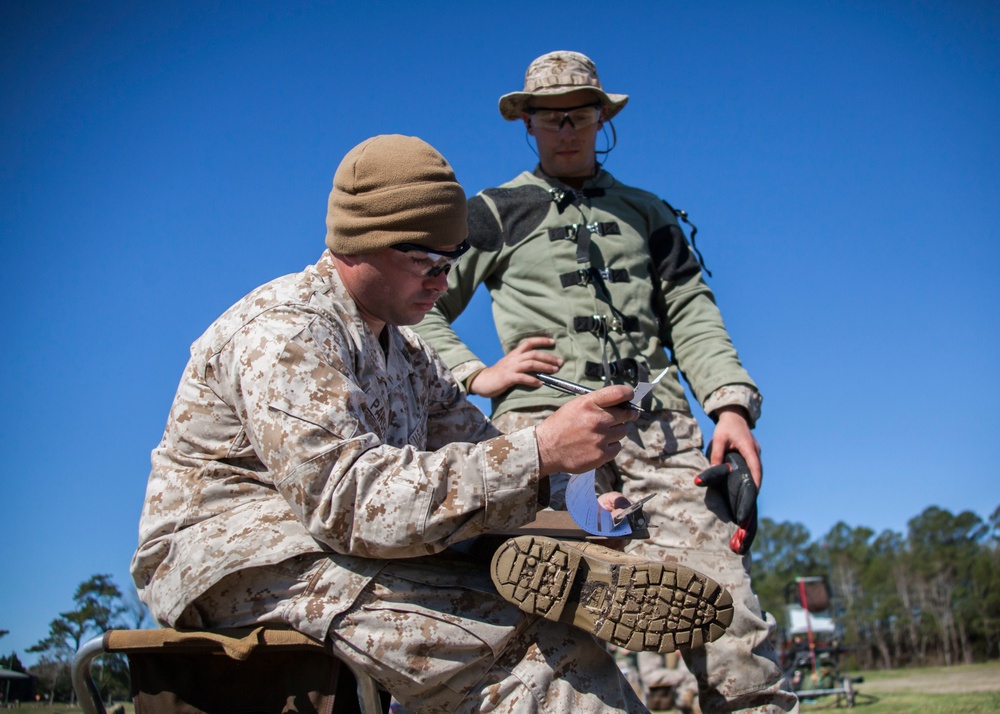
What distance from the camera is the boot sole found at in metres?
2.36

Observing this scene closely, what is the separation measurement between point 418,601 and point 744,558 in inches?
64.4

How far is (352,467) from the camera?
92.4 inches

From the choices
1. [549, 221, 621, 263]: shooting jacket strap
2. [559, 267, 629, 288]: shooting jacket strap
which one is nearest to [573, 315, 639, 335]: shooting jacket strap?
[559, 267, 629, 288]: shooting jacket strap

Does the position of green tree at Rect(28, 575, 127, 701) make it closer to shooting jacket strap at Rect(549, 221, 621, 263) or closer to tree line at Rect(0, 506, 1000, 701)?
shooting jacket strap at Rect(549, 221, 621, 263)

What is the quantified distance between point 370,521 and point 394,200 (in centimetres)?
102

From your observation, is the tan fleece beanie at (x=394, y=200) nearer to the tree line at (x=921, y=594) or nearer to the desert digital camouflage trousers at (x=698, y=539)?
the desert digital camouflage trousers at (x=698, y=539)

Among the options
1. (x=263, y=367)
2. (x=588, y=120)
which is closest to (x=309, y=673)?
(x=263, y=367)

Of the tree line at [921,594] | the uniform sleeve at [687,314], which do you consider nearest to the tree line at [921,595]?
the tree line at [921,594]

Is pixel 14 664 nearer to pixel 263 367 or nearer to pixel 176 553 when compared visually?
pixel 176 553

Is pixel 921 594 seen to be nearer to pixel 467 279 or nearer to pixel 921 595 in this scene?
pixel 921 595

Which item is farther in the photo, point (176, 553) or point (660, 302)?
point (660, 302)

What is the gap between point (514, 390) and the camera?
392cm

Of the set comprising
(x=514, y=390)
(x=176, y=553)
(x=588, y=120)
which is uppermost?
(x=588, y=120)

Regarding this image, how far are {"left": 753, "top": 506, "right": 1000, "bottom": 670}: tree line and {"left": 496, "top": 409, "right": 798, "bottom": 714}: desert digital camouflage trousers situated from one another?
3086cm
